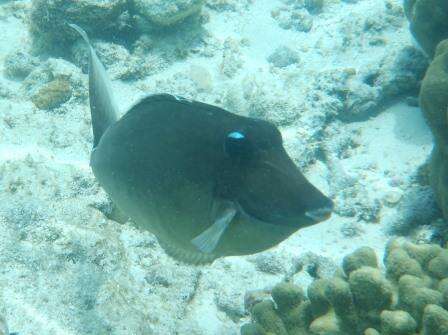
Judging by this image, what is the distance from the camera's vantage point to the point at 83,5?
601cm

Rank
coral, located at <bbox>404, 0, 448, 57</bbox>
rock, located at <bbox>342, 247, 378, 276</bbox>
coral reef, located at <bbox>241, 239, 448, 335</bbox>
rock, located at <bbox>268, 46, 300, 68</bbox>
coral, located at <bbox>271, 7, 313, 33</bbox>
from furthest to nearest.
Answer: coral, located at <bbox>271, 7, 313, 33</bbox>
rock, located at <bbox>268, 46, 300, 68</bbox>
coral, located at <bbox>404, 0, 448, 57</bbox>
rock, located at <bbox>342, 247, 378, 276</bbox>
coral reef, located at <bbox>241, 239, 448, 335</bbox>

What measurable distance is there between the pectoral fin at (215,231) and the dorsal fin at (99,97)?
909 millimetres

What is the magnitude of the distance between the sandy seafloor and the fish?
1.53 metres

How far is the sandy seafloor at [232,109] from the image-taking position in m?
3.15

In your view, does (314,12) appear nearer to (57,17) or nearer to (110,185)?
(57,17)

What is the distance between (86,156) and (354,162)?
129 inches

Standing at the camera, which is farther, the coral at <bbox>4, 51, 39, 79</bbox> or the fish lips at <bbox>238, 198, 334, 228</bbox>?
the coral at <bbox>4, 51, 39, 79</bbox>

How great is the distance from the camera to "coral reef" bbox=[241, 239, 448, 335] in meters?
2.57

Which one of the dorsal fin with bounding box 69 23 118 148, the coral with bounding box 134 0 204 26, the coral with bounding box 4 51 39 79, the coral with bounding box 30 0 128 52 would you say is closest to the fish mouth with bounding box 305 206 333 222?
the dorsal fin with bounding box 69 23 118 148

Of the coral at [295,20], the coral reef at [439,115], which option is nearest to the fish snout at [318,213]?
the coral reef at [439,115]

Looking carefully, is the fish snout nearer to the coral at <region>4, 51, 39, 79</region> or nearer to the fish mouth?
the fish mouth

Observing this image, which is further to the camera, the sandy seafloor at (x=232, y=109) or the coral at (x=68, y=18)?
the coral at (x=68, y=18)

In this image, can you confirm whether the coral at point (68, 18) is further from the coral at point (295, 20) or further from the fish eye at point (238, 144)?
the fish eye at point (238, 144)

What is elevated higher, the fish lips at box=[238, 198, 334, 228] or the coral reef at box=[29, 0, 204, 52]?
the fish lips at box=[238, 198, 334, 228]
